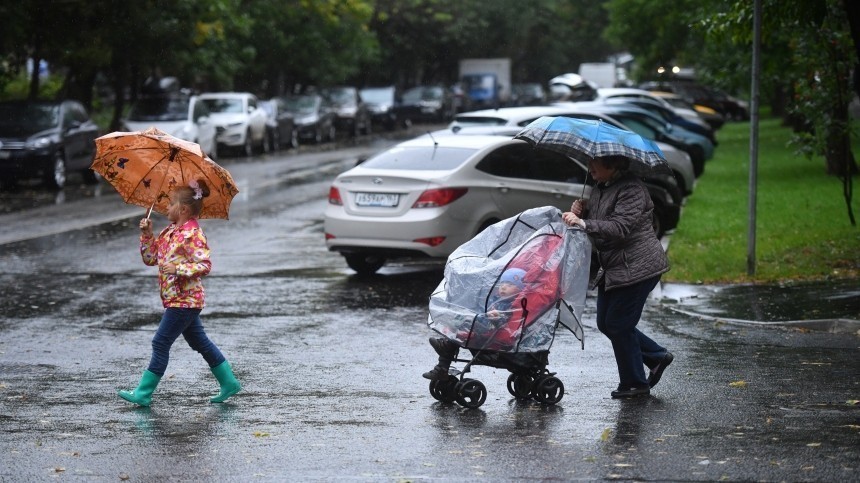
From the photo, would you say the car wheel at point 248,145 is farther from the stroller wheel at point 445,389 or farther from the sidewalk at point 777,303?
the stroller wheel at point 445,389

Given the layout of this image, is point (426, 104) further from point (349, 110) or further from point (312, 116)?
point (312, 116)

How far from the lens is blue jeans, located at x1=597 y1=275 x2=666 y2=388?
7926 millimetres

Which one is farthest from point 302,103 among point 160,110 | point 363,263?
point 363,263

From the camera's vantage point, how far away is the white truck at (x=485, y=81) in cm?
6751

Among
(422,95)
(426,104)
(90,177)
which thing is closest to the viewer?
(90,177)

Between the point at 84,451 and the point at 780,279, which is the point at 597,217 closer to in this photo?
the point at 84,451

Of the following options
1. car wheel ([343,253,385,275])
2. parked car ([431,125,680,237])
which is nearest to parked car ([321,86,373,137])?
parked car ([431,125,680,237])

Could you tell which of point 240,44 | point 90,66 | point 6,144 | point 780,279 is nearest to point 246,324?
point 780,279

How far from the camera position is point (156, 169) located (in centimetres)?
808

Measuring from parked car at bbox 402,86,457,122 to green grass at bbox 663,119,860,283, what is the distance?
29.2 meters

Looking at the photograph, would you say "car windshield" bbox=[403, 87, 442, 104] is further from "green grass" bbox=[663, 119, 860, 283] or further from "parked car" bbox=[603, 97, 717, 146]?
"green grass" bbox=[663, 119, 860, 283]

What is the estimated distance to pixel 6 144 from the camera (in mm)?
25297

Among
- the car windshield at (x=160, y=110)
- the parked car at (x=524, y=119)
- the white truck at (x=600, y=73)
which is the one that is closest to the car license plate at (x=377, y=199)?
the parked car at (x=524, y=119)

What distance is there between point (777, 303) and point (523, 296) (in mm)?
5125
